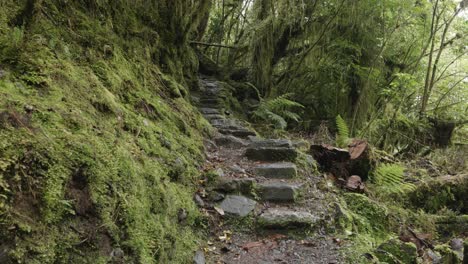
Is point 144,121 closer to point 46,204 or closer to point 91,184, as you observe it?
point 91,184

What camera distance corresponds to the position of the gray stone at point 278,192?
4113 mm

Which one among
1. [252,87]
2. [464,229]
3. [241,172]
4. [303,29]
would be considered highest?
[303,29]

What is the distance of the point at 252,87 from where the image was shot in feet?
31.7

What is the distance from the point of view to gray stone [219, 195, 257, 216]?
3.76 metres

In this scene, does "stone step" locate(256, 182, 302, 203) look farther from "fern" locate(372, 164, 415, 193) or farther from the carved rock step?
the carved rock step

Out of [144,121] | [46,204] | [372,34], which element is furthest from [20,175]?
[372,34]

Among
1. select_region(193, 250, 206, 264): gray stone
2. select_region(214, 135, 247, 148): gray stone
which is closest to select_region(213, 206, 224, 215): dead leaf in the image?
select_region(193, 250, 206, 264): gray stone

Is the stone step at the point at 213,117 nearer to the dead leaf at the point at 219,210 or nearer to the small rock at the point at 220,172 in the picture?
the small rock at the point at 220,172

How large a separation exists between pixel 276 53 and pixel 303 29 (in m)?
0.97

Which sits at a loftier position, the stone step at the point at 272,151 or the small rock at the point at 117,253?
the small rock at the point at 117,253

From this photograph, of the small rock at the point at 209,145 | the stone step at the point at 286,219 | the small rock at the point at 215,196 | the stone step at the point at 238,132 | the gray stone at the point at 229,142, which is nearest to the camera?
the stone step at the point at 286,219

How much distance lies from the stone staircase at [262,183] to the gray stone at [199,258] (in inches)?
31.0

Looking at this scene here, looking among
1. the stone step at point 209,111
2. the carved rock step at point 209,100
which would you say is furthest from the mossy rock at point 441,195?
the carved rock step at point 209,100

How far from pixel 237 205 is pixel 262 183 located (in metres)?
0.65
